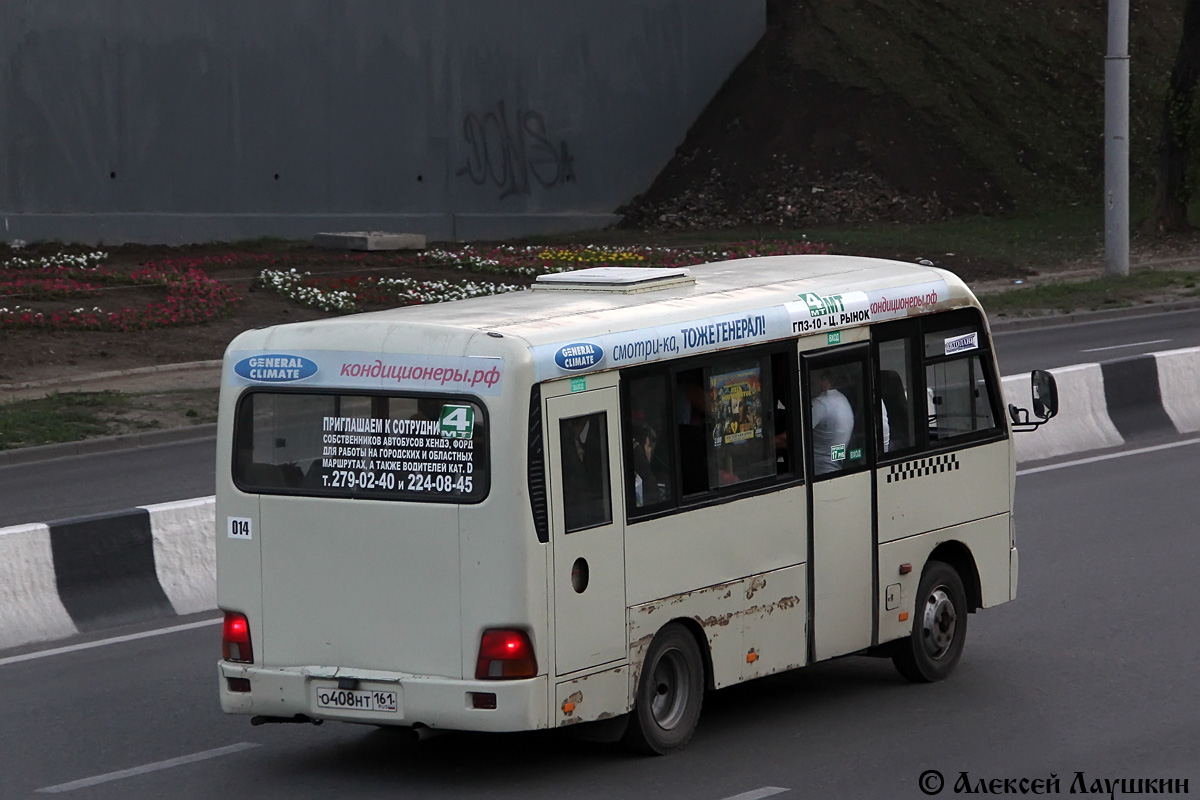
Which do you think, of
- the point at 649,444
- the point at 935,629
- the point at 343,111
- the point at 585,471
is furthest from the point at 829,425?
the point at 343,111

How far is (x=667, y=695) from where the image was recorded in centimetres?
809

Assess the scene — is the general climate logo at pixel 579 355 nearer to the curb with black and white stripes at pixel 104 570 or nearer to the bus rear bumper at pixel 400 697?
the bus rear bumper at pixel 400 697

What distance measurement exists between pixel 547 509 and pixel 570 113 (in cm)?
3682

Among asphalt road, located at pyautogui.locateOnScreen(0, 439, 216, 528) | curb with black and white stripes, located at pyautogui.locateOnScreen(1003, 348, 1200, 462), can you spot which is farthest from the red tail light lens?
curb with black and white stripes, located at pyautogui.locateOnScreen(1003, 348, 1200, 462)

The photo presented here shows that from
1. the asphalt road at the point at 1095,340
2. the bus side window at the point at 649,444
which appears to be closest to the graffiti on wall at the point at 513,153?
the asphalt road at the point at 1095,340

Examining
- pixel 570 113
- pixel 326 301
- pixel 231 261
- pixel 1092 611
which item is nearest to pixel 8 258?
pixel 231 261

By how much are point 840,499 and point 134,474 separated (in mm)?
9883

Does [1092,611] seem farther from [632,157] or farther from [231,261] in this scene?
[632,157]

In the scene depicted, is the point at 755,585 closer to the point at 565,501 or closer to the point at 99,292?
the point at 565,501

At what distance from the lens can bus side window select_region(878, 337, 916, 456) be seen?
358 inches

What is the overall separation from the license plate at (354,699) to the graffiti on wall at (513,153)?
3427 cm

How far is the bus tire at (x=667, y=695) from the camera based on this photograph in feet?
25.7

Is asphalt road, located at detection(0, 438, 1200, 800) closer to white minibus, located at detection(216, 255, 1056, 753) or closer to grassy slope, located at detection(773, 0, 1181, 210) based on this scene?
white minibus, located at detection(216, 255, 1056, 753)

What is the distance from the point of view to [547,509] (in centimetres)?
728
